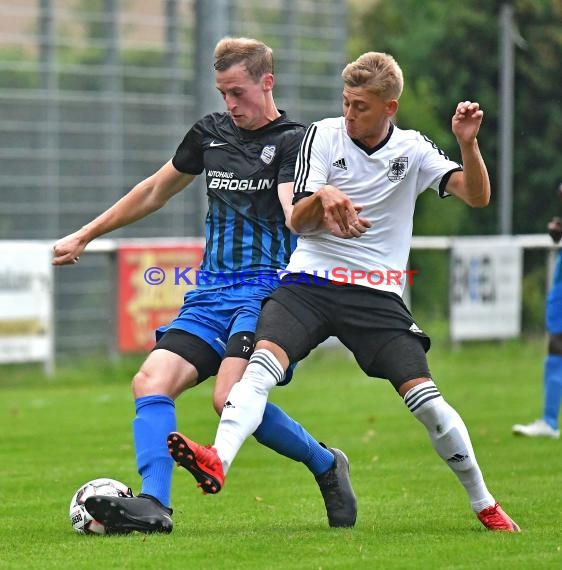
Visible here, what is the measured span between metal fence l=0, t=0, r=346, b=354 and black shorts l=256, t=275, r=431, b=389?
1597 cm

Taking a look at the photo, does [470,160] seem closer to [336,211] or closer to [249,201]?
[336,211]

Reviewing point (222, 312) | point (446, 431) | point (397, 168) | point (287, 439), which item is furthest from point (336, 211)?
point (287, 439)

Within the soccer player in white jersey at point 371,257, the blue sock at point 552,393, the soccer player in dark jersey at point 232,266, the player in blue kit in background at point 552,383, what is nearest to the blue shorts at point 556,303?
the player in blue kit in background at point 552,383

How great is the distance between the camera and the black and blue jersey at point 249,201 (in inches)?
281

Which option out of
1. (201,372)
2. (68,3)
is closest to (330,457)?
(201,372)

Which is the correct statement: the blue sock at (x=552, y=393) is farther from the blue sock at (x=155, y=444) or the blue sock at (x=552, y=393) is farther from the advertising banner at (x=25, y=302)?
the advertising banner at (x=25, y=302)

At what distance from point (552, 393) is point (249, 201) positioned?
5.20m

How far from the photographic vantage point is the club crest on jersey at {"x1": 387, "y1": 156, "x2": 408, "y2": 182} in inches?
267

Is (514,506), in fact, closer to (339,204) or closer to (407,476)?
(407,476)

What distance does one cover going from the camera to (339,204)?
6293 millimetres

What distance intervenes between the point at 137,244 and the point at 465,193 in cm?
1104

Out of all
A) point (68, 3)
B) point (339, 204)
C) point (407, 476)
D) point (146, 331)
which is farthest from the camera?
point (68, 3)

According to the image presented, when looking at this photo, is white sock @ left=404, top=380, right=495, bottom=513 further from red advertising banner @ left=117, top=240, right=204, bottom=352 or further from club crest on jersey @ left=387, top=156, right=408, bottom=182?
red advertising banner @ left=117, top=240, right=204, bottom=352

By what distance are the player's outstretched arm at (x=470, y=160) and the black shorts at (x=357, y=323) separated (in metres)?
0.58
